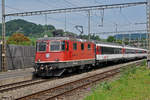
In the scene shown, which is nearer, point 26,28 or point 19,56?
point 19,56

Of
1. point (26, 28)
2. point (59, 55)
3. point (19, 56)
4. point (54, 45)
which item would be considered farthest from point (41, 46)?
point (26, 28)

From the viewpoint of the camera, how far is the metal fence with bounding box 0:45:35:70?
25.3m

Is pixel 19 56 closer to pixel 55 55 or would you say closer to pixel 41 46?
pixel 41 46

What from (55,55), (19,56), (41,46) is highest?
(41,46)

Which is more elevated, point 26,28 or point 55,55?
point 26,28

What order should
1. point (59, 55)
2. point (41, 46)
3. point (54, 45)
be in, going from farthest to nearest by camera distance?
point (41, 46) < point (54, 45) < point (59, 55)

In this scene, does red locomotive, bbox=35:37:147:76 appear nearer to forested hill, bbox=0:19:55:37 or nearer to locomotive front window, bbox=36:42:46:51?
locomotive front window, bbox=36:42:46:51

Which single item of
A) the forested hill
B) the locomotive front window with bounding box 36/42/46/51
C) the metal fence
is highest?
the forested hill

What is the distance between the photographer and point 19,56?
88.4 ft

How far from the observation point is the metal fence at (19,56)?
25278 millimetres

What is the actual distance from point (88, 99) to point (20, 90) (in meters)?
5.08

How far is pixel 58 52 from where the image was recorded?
17.5 meters

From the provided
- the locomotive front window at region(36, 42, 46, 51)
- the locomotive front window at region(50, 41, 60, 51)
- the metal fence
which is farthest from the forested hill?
the locomotive front window at region(50, 41, 60, 51)

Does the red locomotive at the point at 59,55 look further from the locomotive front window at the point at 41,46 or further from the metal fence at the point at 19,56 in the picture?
the metal fence at the point at 19,56
